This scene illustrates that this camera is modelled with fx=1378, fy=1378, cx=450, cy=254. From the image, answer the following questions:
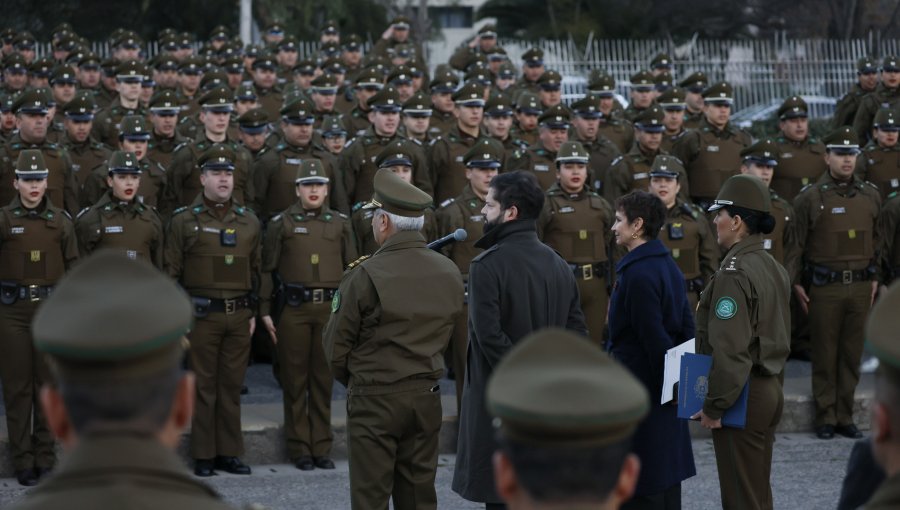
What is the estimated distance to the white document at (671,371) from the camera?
6.76 meters

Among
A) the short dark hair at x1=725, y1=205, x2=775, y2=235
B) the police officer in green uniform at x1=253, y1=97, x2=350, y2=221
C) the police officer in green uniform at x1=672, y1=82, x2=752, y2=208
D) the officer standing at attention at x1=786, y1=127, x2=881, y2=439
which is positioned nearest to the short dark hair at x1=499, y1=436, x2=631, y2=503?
the short dark hair at x1=725, y1=205, x2=775, y2=235

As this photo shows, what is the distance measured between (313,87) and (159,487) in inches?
511

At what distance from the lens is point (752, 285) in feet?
22.8

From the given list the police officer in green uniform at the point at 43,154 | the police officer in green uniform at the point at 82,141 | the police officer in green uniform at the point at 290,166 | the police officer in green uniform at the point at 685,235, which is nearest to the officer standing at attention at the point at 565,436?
the police officer in green uniform at the point at 685,235

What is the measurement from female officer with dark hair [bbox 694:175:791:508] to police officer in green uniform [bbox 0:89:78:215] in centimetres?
703

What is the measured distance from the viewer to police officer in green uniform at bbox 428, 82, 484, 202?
13.2 metres

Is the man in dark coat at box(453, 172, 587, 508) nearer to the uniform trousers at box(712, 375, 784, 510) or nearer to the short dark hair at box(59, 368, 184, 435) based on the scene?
the uniform trousers at box(712, 375, 784, 510)

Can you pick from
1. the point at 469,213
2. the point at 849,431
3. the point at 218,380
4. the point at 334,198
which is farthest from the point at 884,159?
the point at 218,380

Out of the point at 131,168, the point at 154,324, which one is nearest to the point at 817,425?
the point at 131,168

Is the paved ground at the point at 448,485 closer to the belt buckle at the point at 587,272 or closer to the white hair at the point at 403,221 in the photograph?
the belt buckle at the point at 587,272

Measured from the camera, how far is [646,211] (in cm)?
692

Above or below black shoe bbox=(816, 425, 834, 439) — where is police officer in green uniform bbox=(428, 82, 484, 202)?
above

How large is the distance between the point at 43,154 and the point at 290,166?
7.14 ft

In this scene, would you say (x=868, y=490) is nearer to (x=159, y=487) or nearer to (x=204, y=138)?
(x=159, y=487)
